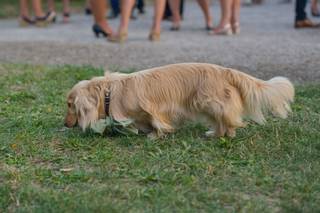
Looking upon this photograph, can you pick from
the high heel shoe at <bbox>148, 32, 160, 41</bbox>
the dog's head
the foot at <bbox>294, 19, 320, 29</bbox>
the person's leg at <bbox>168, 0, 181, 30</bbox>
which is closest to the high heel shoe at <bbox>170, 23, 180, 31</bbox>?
the person's leg at <bbox>168, 0, 181, 30</bbox>

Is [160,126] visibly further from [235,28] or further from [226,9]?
[235,28]

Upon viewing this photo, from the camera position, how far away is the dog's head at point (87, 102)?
180 inches

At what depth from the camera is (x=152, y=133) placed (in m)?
4.58

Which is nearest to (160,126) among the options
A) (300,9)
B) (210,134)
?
(210,134)

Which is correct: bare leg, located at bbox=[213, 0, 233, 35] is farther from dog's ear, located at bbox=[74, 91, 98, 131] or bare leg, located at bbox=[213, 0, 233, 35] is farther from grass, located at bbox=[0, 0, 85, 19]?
grass, located at bbox=[0, 0, 85, 19]

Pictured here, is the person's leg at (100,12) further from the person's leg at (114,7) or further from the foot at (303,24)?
the person's leg at (114,7)

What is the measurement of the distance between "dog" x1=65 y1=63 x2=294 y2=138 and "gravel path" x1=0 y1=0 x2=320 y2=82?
224 centimetres

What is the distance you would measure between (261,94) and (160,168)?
1.02m

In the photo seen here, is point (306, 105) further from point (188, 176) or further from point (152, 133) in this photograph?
point (188, 176)

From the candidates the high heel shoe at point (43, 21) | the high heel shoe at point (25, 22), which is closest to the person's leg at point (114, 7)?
the high heel shoe at point (43, 21)

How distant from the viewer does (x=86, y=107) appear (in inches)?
180

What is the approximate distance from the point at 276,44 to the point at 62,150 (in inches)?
204

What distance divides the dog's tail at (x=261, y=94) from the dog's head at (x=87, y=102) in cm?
93

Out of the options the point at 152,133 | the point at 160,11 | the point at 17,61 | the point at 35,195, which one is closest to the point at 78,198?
the point at 35,195
